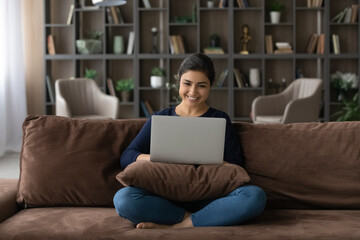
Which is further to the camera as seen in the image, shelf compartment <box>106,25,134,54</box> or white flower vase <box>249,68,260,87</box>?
shelf compartment <box>106,25,134,54</box>

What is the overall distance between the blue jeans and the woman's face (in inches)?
18.7

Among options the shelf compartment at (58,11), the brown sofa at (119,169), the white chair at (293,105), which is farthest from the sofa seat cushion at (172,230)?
the shelf compartment at (58,11)

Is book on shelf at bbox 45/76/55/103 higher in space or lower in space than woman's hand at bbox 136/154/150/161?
higher

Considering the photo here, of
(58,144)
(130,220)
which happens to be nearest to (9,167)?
(58,144)

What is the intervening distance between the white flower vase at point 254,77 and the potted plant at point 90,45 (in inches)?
76.9

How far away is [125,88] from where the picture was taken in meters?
7.06

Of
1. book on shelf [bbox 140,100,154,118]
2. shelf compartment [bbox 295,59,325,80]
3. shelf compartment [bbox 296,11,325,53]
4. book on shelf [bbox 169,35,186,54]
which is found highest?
shelf compartment [bbox 296,11,325,53]

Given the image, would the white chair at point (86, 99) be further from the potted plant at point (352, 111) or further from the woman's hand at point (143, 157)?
the woman's hand at point (143, 157)

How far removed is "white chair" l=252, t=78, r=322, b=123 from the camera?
5.83 meters

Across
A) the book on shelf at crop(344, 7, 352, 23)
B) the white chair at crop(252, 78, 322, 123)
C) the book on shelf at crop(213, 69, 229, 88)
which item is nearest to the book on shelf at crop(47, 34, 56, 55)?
the book on shelf at crop(213, 69, 229, 88)

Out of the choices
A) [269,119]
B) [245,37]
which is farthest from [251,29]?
[269,119]

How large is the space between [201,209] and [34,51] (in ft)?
18.5

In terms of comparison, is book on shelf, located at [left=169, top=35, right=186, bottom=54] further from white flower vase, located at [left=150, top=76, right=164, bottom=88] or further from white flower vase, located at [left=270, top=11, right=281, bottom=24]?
white flower vase, located at [left=270, top=11, right=281, bottom=24]

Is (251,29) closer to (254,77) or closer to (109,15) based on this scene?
(254,77)
